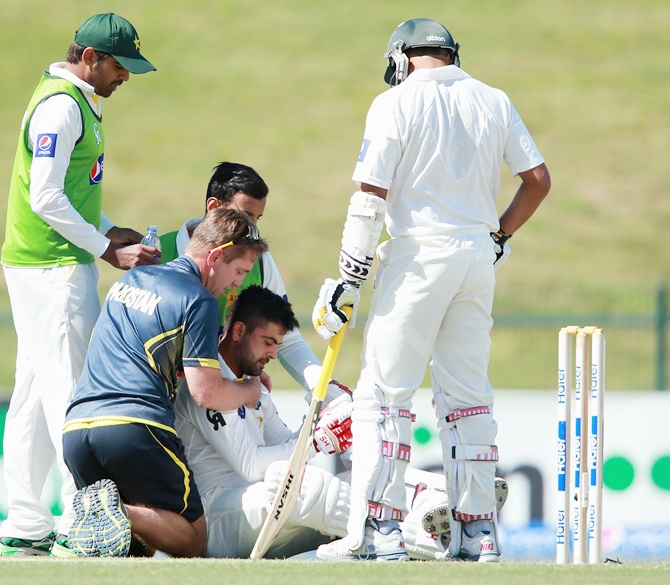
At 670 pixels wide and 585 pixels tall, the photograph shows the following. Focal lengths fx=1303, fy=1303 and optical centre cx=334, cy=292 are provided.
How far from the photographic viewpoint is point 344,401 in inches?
214

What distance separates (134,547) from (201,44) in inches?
1136

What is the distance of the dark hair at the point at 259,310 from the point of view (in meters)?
5.42

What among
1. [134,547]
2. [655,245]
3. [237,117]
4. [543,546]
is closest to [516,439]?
[543,546]

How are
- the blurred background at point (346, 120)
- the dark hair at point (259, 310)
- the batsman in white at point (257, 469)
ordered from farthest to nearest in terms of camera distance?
the blurred background at point (346, 120), the dark hair at point (259, 310), the batsman in white at point (257, 469)

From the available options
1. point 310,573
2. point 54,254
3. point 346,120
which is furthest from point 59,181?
point 346,120

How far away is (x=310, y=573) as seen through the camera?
4.26 metres

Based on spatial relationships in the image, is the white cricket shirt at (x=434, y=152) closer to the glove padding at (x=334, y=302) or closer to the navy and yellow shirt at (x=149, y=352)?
the glove padding at (x=334, y=302)

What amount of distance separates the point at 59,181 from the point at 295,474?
5.00ft

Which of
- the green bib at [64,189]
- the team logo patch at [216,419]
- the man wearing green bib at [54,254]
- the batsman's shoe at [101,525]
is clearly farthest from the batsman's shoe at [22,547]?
the green bib at [64,189]

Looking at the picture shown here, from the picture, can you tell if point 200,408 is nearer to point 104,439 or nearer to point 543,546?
point 104,439

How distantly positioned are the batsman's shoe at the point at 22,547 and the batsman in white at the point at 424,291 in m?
1.33

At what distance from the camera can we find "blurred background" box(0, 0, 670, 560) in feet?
70.9

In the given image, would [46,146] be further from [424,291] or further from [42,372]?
[424,291]

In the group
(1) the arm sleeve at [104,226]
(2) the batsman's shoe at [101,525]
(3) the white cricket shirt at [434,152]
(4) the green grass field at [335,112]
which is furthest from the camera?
(4) the green grass field at [335,112]
